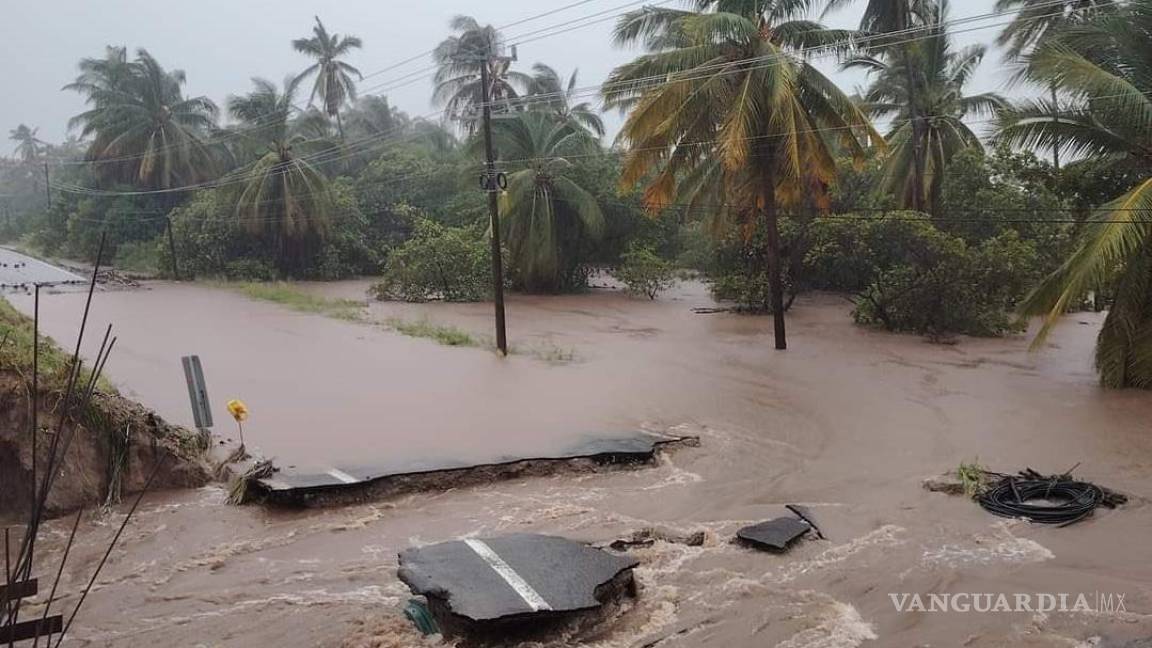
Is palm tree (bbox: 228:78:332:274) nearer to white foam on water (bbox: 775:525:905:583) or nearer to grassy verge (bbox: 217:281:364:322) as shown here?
A: grassy verge (bbox: 217:281:364:322)

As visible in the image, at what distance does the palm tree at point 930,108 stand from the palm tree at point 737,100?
724 cm

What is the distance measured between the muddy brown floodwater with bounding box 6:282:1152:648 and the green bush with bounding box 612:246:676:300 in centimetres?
889

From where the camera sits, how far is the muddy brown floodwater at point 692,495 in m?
5.58

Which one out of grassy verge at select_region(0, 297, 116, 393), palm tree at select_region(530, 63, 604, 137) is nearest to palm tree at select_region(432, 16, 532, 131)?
palm tree at select_region(530, 63, 604, 137)

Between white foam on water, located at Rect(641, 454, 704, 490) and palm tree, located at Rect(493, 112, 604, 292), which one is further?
palm tree, located at Rect(493, 112, 604, 292)

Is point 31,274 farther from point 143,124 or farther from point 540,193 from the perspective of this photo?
point 540,193

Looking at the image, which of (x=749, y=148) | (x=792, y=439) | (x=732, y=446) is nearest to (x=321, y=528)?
(x=732, y=446)

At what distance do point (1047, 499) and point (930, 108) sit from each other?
1868 cm

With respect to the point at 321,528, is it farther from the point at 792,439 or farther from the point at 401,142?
the point at 401,142

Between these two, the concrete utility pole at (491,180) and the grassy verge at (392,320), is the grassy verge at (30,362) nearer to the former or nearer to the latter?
the concrete utility pole at (491,180)

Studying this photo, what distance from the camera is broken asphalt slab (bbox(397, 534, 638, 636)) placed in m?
5.17

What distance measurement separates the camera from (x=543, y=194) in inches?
1066

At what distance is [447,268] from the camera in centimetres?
2734

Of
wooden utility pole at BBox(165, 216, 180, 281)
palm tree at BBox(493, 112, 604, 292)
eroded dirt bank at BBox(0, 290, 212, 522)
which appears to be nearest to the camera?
eroded dirt bank at BBox(0, 290, 212, 522)
